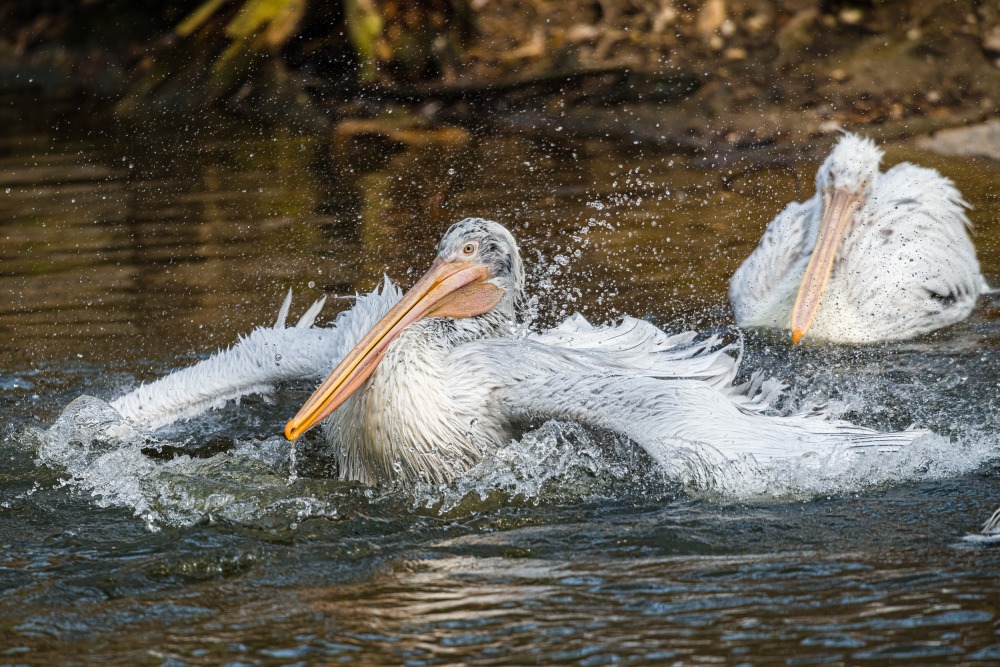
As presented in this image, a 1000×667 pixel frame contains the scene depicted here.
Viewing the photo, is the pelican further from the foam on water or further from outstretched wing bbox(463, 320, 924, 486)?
the foam on water

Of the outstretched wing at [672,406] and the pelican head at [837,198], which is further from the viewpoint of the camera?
the pelican head at [837,198]

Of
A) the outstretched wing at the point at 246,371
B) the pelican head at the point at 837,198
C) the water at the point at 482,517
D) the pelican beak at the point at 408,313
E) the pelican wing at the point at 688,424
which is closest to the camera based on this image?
the water at the point at 482,517

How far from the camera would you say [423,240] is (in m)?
7.40

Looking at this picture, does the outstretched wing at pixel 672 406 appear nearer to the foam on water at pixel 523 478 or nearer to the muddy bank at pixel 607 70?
the foam on water at pixel 523 478

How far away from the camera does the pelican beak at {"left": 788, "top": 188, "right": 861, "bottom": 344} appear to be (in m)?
5.46

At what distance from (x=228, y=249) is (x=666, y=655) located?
16.6 ft

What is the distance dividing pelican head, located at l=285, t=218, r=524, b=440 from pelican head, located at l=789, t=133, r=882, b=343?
1571mm

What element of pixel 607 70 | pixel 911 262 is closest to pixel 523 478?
pixel 911 262

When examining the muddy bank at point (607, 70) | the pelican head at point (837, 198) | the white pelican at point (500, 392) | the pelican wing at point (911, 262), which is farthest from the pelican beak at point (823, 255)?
the muddy bank at point (607, 70)

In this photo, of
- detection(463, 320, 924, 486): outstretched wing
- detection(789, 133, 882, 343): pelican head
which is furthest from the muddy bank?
detection(463, 320, 924, 486): outstretched wing

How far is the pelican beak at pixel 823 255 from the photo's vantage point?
5465 mm

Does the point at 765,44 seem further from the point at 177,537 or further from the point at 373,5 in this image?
the point at 177,537

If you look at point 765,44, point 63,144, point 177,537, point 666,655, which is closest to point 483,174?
point 765,44

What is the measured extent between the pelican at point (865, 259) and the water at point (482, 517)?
132 millimetres
